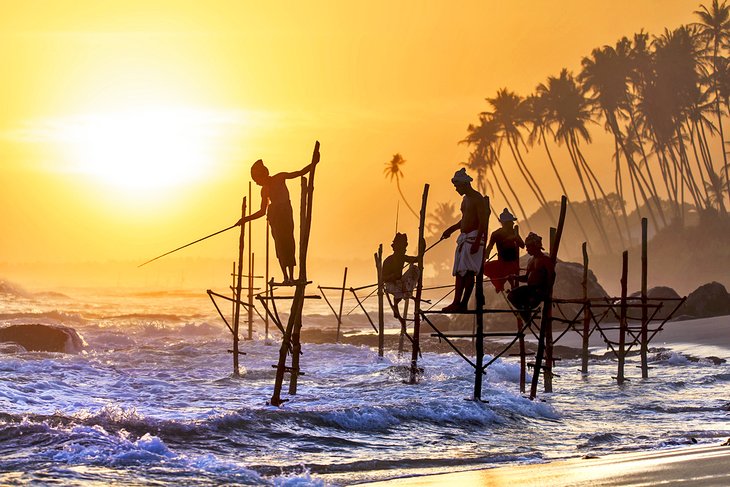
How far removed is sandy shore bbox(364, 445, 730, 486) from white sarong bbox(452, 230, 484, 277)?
15.9 ft

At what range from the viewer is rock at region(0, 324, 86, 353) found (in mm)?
34438

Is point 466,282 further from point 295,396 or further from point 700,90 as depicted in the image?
point 700,90

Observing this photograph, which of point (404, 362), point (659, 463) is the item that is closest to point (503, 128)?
point (404, 362)

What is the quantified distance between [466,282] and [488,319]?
1106 inches

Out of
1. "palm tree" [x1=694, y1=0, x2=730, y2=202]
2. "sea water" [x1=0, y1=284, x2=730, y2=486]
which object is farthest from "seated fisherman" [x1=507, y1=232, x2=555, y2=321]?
"palm tree" [x1=694, y1=0, x2=730, y2=202]

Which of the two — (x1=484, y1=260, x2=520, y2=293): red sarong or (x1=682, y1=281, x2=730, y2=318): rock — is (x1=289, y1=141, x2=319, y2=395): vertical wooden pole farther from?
(x1=682, y1=281, x2=730, y2=318): rock

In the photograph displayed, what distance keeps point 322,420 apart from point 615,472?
21.8 ft

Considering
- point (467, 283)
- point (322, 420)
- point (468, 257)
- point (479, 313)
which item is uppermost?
point (468, 257)

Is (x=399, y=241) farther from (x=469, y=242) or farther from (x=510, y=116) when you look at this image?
(x=510, y=116)

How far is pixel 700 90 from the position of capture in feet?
254

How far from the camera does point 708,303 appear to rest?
43.9 m

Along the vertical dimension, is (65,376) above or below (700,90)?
below

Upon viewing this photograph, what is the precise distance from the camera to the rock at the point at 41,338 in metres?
34.4

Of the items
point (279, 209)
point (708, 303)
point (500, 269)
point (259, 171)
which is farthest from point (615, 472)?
point (708, 303)
